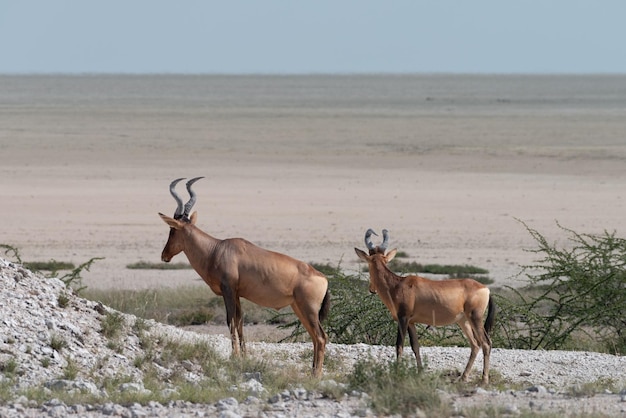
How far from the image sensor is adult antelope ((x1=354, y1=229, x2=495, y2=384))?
11688 mm

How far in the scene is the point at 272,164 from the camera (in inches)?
1939

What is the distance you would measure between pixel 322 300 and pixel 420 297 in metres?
1.02

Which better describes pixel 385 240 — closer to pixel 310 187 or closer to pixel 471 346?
pixel 471 346

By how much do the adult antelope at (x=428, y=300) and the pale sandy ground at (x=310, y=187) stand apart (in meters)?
7.98

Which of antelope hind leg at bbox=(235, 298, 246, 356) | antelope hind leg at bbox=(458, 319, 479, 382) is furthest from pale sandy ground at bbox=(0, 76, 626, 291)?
antelope hind leg at bbox=(235, 298, 246, 356)

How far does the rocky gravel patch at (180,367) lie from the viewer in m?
9.78

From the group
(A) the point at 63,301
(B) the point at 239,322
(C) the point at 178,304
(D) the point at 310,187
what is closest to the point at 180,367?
(B) the point at 239,322

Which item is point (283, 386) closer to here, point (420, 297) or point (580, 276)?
point (420, 297)

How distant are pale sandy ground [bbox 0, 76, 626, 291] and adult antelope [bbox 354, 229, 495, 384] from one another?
26.2 ft

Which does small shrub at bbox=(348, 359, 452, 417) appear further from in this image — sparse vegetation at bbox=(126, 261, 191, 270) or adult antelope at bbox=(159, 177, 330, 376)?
sparse vegetation at bbox=(126, 261, 191, 270)

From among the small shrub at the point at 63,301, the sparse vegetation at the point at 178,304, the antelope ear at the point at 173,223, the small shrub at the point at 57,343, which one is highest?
the antelope ear at the point at 173,223

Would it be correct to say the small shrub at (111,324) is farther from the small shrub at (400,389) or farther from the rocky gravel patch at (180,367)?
the small shrub at (400,389)

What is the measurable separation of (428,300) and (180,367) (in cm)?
249

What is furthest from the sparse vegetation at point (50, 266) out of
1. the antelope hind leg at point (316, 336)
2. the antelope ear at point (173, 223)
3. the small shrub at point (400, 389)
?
the small shrub at point (400, 389)
